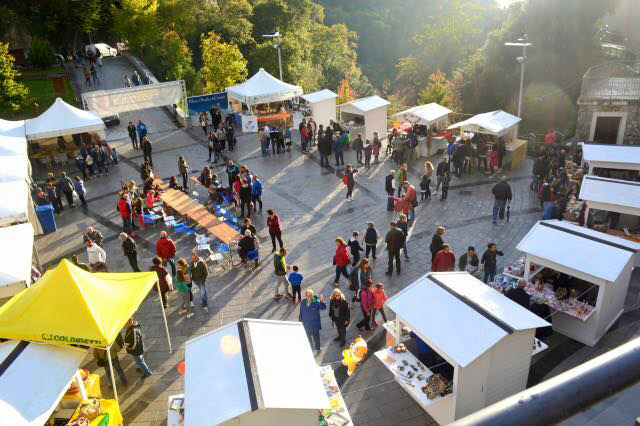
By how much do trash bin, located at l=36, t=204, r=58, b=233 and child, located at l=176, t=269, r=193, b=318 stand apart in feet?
22.3

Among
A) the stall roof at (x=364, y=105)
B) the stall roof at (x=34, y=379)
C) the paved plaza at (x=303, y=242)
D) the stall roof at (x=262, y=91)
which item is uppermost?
the stall roof at (x=262, y=91)

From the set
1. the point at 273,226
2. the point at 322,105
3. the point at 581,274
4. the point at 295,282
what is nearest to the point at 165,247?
the point at 273,226

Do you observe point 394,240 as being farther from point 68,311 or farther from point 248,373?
point 68,311

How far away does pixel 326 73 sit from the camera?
59906 millimetres

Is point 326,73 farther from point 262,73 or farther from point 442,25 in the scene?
point 262,73

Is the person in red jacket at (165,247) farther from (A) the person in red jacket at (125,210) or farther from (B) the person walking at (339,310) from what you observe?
(B) the person walking at (339,310)

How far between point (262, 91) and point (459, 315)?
714 inches

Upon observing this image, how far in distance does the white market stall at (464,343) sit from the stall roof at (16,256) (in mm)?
7136

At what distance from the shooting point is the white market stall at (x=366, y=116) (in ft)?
75.0

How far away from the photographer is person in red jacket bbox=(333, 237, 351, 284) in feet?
39.7

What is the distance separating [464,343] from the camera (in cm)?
800

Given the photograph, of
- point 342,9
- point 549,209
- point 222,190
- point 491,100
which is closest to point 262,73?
point 222,190

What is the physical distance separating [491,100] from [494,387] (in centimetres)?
3137

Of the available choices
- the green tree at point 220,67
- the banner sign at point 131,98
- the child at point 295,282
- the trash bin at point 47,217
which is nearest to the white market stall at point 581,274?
the child at point 295,282
